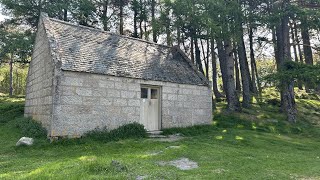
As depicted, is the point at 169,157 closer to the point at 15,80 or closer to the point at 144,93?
the point at 144,93

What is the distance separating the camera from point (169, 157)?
28.2ft

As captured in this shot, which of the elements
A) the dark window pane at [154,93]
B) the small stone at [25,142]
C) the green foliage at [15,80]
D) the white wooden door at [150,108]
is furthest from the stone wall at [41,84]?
the green foliage at [15,80]

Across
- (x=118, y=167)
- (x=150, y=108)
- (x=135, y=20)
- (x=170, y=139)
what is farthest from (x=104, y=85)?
(x=135, y=20)

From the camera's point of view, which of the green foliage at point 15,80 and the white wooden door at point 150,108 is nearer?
the white wooden door at point 150,108

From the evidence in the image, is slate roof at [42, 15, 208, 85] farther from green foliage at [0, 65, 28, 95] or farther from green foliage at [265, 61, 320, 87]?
green foliage at [0, 65, 28, 95]

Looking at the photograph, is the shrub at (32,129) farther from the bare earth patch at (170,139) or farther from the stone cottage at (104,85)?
the bare earth patch at (170,139)

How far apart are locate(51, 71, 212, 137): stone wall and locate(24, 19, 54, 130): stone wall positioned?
2.34ft

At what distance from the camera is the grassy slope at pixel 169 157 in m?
6.52

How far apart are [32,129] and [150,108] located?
5636 millimetres

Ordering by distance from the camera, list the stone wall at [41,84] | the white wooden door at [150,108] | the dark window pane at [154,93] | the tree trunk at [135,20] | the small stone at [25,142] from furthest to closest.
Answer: the tree trunk at [135,20], the dark window pane at [154,93], the white wooden door at [150,108], the stone wall at [41,84], the small stone at [25,142]

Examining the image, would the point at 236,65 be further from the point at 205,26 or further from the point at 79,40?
the point at 79,40

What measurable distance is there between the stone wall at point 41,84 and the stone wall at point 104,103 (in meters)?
0.71

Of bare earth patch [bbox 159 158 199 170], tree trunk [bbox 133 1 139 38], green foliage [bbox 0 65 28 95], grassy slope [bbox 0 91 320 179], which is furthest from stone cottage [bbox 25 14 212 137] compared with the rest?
green foliage [bbox 0 65 28 95]

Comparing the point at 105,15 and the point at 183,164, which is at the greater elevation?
the point at 105,15
